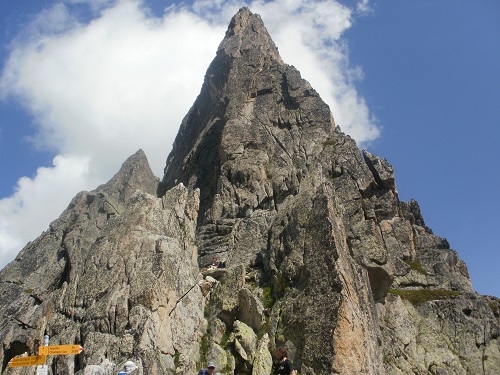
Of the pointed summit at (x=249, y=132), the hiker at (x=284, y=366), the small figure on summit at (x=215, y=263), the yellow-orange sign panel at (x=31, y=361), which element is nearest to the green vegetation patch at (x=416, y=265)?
the pointed summit at (x=249, y=132)

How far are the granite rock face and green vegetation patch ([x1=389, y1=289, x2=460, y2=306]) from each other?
0.79ft

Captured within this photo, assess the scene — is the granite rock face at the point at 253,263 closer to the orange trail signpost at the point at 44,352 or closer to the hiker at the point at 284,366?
A: the orange trail signpost at the point at 44,352

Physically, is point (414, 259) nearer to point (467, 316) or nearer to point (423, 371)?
point (467, 316)

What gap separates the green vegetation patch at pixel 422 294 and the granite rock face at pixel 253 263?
0.79 feet

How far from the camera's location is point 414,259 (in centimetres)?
7106

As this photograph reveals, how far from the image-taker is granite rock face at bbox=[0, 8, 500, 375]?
1209 inches

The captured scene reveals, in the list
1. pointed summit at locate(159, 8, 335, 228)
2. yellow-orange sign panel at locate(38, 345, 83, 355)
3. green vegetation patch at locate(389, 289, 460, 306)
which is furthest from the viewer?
pointed summit at locate(159, 8, 335, 228)

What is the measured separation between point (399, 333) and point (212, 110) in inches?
1945

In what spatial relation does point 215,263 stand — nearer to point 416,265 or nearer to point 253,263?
point 253,263

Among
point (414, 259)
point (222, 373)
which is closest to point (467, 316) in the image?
point (414, 259)

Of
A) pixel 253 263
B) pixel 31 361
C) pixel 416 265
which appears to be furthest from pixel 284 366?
pixel 416 265

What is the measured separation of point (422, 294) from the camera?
2491 inches

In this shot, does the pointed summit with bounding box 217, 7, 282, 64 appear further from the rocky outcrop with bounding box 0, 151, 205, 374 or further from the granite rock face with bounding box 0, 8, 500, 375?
the rocky outcrop with bounding box 0, 151, 205, 374

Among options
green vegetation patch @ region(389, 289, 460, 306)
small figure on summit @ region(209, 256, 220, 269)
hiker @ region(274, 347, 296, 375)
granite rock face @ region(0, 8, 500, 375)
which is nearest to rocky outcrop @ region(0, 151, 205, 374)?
granite rock face @ region(0, 8, 500, 375)
